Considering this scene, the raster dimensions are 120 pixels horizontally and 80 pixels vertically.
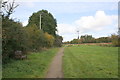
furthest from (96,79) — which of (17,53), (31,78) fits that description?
(17,53)

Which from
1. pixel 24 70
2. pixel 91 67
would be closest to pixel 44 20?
pixel 91 67

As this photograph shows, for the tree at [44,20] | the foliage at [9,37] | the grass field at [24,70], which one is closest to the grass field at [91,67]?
the grass field at [24,70]

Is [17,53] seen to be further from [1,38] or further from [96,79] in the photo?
[96,79]

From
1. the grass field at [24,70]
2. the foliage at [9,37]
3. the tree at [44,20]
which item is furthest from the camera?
the tree at [44,20]

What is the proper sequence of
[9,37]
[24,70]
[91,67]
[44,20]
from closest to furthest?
[24,70]
[91,67]
[9,37]
[44,20]

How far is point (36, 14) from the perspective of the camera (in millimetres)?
49156

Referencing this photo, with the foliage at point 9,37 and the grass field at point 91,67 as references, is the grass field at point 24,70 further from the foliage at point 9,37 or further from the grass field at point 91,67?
the grass field at point 91,67

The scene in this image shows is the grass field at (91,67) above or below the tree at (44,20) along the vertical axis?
below

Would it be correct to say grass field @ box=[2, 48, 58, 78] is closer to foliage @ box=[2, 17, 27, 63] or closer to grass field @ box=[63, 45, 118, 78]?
foliage @ box=[2, 17, 27, 63]

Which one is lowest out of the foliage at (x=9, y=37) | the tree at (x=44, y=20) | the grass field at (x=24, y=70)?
the grass field at (x=24, y=70)

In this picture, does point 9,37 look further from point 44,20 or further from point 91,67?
point 44,20

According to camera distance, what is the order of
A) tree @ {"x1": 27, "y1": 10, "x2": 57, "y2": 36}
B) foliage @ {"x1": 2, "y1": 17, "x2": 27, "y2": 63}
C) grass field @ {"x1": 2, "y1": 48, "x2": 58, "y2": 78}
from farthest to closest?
tree @ {"x1": 27, "y1": 10, "x2": 57, "y2": 36} → foliage @ {"x1": 2, "y1": 17, "x2": 27, "y2": 63} → grass field @ {"x1": 2, "y1": 48, "x2": 58, "y2": 78}

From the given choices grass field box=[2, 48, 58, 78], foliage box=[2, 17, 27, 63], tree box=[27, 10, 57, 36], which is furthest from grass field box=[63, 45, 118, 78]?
tree box=[27, 10, 57, 36]

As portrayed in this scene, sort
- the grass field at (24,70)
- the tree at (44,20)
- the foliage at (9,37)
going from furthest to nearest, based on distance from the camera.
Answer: the tree at (44,20) < the foliage at (9,37) < the grass field at (24,70)
